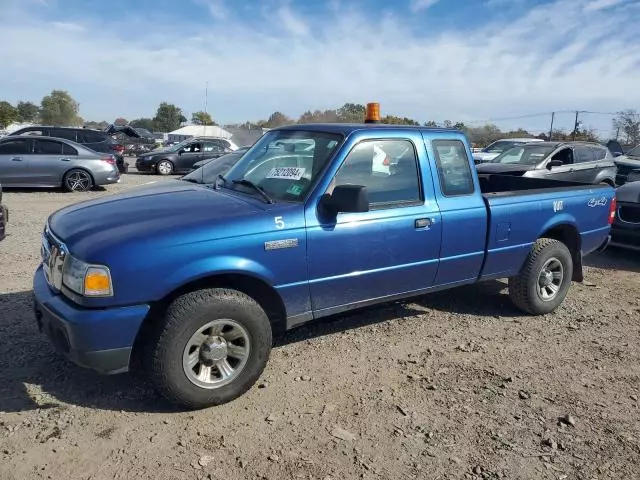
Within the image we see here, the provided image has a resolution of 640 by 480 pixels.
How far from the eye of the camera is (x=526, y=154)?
1153 cm

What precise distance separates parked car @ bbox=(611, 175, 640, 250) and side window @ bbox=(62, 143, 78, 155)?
1190 cm

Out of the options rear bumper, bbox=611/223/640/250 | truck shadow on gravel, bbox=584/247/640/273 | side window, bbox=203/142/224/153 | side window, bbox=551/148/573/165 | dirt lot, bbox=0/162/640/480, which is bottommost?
dirt lot, bbox=0/162/640/480

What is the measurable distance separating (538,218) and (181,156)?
1729cm

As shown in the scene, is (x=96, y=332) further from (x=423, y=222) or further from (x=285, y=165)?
(x=423, y=222)

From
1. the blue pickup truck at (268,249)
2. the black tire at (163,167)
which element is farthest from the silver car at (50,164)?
the blue pickup truck at (268,249)

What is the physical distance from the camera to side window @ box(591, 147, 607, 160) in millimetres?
11929

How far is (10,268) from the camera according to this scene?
19.7ft

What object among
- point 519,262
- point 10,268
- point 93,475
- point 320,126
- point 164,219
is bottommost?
point 93,475

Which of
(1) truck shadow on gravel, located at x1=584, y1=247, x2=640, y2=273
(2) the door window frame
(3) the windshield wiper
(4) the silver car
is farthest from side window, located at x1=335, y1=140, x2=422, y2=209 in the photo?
(4) the silver car

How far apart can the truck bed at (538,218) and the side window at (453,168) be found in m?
0.26

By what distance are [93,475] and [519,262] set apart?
390 centimetres

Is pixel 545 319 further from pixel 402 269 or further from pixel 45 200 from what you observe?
pixel 45 200

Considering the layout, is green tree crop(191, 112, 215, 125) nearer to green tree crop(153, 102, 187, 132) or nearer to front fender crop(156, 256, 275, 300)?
green tree crop(153, 102, 187, 132)

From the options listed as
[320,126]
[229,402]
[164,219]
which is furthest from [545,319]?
[164,219]
